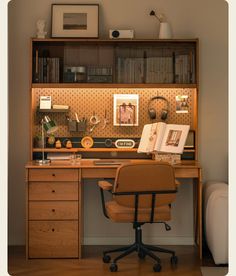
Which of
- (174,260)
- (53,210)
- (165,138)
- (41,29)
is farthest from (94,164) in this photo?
(41,29)

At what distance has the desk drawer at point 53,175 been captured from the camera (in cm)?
492

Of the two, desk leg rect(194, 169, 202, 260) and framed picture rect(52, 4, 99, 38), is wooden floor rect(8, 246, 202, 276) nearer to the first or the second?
desk leg rect(194, 169, 202, 260)

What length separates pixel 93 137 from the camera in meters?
5.52

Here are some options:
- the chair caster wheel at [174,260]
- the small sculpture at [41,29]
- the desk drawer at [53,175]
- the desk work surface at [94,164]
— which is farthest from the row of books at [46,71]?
the chair caster wheel at [174,260]

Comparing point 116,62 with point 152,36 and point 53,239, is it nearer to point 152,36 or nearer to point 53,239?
point 152,36

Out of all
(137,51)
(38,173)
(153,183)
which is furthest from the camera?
(137,51)

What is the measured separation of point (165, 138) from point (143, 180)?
81 cm

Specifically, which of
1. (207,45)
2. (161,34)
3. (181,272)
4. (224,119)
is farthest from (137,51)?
(181,272)

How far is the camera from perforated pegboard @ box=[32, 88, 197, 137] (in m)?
5.51

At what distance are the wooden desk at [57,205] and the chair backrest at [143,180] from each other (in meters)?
0.47

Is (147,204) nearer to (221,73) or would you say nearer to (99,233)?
(99,233)

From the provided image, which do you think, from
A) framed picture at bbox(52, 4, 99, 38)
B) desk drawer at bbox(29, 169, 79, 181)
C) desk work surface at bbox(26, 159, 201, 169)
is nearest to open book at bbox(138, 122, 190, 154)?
desk work surface at bbox(26, 159, 201, 169)

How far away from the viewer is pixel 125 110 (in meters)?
5.49

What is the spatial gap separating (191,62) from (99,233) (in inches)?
70.2
